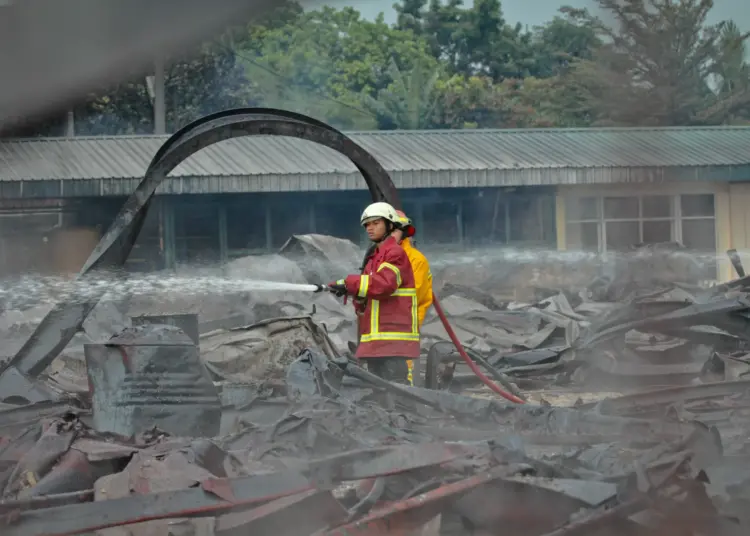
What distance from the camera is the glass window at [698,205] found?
1869cm

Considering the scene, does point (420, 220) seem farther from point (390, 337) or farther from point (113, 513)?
point (113, 513)

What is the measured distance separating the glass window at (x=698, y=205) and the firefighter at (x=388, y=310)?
1286 centimetres

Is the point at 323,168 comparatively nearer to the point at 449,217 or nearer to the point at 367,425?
the point at 449,217

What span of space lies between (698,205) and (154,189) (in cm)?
1392

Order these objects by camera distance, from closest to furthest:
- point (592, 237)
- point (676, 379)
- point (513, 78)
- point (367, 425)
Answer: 1. point (367, 425)
2. point (676, 379)
3. point (592, 237)
4. point (513, 78)

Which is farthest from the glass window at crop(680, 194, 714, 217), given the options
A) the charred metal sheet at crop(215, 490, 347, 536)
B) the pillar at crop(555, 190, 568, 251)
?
the charred metal sheet at crop(215, 490, 347, 536)

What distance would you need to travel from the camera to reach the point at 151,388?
5699 mm

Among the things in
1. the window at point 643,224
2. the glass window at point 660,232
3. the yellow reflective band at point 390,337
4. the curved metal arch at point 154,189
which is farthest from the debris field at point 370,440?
the glass window at point 660,232

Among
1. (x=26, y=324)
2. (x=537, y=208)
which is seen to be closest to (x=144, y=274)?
(x=26, y=324)

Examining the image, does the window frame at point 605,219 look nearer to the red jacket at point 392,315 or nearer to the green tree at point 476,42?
the green tree at point 476,42

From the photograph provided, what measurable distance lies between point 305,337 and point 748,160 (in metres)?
12.4

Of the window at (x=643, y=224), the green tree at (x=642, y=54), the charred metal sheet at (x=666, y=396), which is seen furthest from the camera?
the window at (x=643, y=224)

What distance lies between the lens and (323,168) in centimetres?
1739

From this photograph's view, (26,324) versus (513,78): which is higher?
(513,78)
